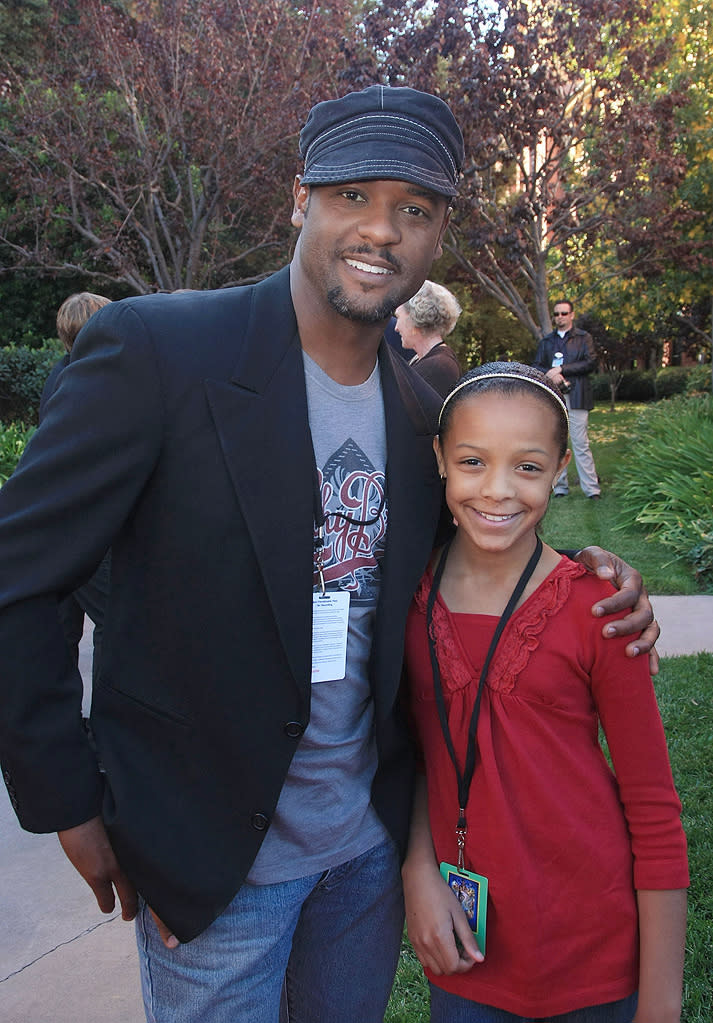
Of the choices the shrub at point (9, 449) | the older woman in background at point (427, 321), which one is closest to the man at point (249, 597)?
the older woman in background at point (427, 321)

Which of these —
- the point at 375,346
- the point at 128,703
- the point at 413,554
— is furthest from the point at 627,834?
the point at 375,346

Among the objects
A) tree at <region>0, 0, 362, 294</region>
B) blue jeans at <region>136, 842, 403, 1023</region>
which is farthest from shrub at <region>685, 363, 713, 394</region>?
blue jeans at <region>136, 842, 403, 1023</region>

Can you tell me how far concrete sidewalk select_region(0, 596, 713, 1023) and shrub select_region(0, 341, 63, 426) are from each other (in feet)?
29.8

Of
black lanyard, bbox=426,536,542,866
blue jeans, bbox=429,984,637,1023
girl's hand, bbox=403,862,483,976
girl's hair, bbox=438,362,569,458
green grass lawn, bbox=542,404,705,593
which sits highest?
girl's hair, bbox=438,362,569,458

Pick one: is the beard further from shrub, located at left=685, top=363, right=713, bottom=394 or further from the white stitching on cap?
shrub, located at left=685, top=363, right=713, bottom=394

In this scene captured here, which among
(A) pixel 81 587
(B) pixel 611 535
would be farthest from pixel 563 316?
(A) pixel 81 587

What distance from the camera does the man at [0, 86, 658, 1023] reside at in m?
1.52

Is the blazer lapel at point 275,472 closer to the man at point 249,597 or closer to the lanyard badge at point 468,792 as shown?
the man at point 249,597

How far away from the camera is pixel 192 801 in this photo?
1.66 metres

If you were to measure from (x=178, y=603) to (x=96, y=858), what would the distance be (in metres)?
0.49

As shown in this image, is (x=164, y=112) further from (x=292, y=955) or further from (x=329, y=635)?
(x=292, y=955)

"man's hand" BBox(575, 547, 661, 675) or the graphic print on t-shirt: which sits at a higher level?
the graphic print on t-shirt

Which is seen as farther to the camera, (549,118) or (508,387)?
(549,118)

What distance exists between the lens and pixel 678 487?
8.97m
